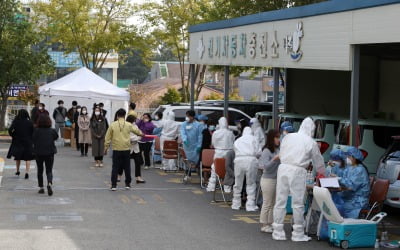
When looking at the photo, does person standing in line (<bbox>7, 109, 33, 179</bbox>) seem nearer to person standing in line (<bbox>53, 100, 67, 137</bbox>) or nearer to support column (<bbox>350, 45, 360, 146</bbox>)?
support column (<bbox>350, 45, 360, 146</bbox>)

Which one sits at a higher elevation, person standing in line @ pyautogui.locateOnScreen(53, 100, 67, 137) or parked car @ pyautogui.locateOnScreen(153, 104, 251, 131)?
parked car @ pyautogui.locateOnScreen(153, 104, 251, 131)

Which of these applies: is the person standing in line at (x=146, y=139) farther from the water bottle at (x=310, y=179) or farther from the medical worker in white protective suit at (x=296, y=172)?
the medical worker in white protective suit at (x=296, y=172)

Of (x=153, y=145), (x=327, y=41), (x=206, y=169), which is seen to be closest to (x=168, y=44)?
A: (x=153, y=145)

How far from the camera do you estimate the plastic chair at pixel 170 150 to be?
22.0m

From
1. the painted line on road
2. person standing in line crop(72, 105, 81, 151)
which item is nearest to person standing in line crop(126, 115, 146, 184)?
the painted line on road

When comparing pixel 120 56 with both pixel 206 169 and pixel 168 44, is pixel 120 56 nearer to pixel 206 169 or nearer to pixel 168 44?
pixel 168 44

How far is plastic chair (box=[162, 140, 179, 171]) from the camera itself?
22000mm

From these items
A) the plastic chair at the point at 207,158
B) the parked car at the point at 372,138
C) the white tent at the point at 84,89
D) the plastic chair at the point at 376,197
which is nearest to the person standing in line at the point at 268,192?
the plastic chair at the point at 376,197

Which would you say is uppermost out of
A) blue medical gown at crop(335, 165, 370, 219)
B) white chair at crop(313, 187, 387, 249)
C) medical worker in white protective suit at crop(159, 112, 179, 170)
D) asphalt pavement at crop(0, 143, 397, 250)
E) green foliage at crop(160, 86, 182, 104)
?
green foliage at crop(160, 86, 182, 104)

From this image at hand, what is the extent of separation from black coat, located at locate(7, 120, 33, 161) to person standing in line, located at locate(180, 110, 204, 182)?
3.59 meters

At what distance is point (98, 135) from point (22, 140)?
401cm

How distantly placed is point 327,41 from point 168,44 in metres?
29.6

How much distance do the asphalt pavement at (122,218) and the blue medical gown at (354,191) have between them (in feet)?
2.32

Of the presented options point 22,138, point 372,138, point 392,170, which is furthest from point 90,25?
point 392,170
